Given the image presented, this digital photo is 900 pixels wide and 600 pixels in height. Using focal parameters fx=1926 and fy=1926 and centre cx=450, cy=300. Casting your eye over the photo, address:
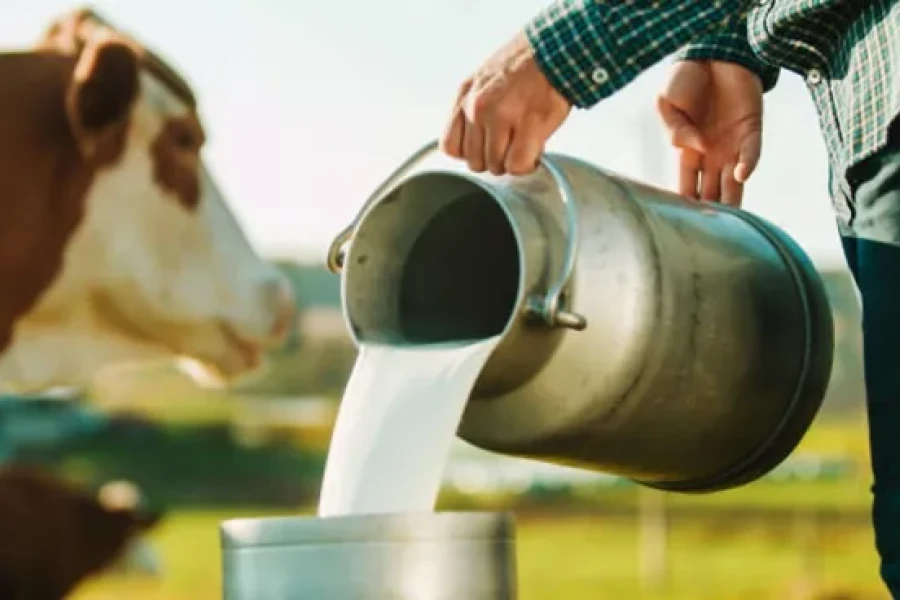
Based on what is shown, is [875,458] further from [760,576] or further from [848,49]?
[760,576]

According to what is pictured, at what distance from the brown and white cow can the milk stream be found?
7.02ft

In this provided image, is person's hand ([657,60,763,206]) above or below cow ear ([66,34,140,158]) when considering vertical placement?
above

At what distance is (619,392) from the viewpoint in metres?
0.91

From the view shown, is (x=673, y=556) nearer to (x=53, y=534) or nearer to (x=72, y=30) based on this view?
(x=53, y=534)

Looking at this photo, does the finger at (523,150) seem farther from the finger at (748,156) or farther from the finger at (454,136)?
the finger at (748,156)

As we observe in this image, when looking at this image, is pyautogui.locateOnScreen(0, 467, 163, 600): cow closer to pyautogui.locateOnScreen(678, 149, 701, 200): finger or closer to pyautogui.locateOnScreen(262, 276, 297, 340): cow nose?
pyautogui.locateOnScreen(262, 276, 297, 340): cow nose

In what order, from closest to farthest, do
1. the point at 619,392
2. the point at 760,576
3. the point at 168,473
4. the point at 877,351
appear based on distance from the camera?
the point at 877,351 → the point at 619,392 → the point at 168,473 → the point at 760,576

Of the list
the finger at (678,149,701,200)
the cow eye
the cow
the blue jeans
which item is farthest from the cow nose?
the blue jeans

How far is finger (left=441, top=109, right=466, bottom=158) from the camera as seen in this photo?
0.92 metres

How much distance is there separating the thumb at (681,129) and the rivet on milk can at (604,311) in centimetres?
9

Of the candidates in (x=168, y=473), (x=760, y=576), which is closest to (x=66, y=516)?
(x=168, y=473)

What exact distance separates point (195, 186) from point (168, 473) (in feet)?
13.7

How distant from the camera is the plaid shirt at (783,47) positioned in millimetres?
803

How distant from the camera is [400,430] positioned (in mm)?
863
